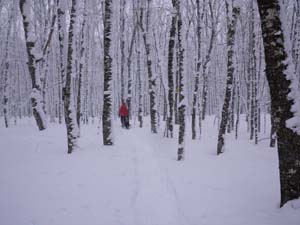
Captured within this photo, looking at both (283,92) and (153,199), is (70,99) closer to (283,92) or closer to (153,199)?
(153,199)

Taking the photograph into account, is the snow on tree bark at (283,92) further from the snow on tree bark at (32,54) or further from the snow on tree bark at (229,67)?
the snow on tree bark at (32,54)

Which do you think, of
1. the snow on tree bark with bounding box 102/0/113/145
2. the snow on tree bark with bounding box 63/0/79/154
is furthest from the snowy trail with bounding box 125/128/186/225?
the snow on tree bark with bounding box 63/0/79/154

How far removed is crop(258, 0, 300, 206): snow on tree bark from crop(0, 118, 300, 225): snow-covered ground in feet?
1.69

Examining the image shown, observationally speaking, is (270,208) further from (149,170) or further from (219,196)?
(149,170)

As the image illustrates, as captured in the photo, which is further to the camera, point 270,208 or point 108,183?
point 108,183

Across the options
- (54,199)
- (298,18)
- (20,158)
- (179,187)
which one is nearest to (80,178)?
(54,199)

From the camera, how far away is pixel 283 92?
4227 mm

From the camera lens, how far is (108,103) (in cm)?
1016

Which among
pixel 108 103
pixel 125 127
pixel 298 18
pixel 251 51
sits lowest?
pixel 125 127

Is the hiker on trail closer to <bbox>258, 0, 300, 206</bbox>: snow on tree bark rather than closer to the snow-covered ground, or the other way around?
the snow-covered ground

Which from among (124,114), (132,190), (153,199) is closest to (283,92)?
(153,199)

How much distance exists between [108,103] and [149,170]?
12.6ft

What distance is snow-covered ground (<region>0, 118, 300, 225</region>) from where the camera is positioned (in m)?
4.30

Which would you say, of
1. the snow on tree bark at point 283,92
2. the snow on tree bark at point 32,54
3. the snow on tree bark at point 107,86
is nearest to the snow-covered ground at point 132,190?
the snow on tree bark at point 283,92
